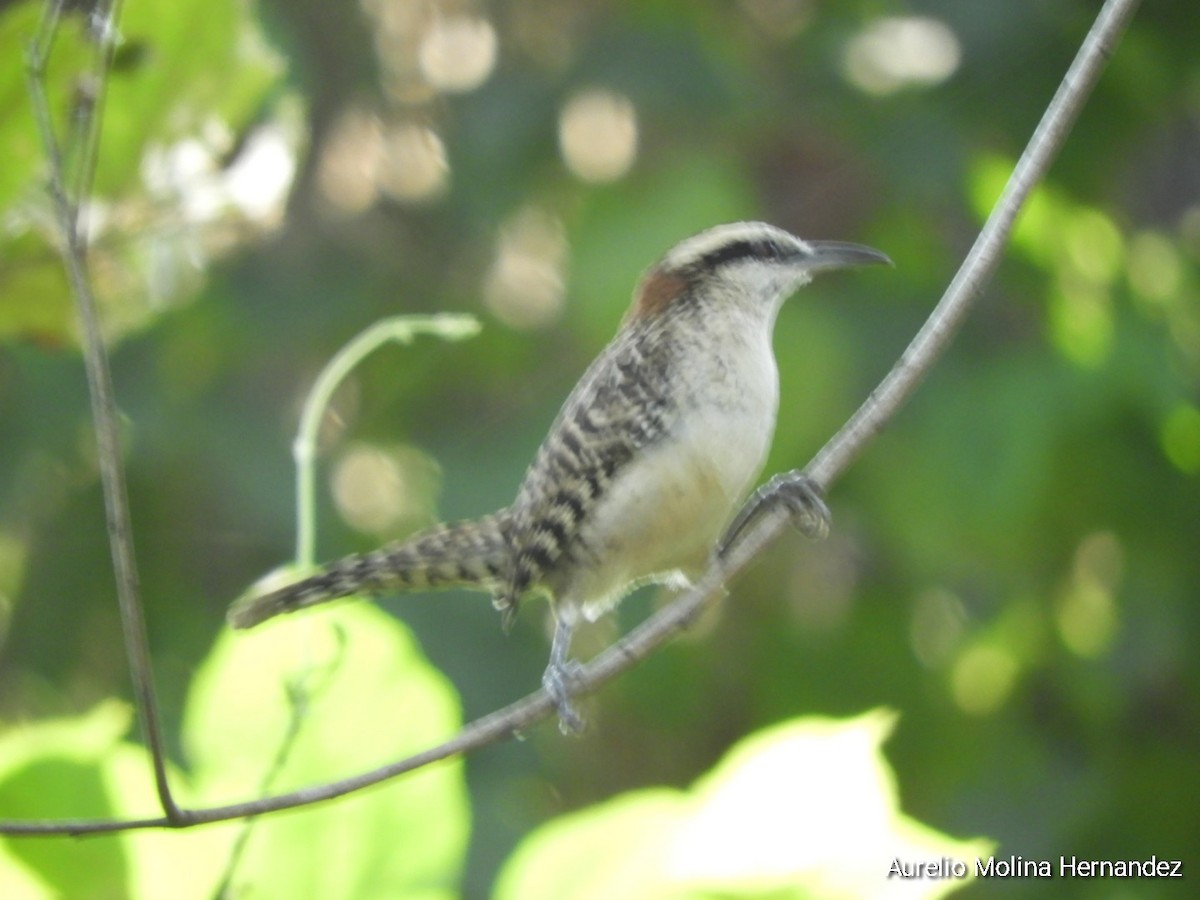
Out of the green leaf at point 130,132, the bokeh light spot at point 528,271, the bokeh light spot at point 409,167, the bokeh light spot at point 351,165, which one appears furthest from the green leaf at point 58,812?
the bokeh light spot at point 351,165

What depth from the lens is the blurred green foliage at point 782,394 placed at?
3.76 meters

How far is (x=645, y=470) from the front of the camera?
2652 mm

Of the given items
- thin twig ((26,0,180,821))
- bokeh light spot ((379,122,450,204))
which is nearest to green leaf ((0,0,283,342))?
thin twig ((26,0,180,821))

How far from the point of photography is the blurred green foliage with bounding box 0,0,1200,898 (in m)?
3.76

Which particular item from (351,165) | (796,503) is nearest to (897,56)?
(351,165)

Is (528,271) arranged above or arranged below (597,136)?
below

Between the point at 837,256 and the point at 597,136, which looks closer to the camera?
the point at 837,256

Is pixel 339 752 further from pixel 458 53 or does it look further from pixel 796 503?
pixel 458 53

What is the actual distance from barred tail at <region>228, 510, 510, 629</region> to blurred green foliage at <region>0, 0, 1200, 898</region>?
668 mm

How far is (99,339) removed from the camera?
54.8 inches

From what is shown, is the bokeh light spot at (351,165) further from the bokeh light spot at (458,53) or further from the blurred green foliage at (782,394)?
the bokeh light spot at (458,53)

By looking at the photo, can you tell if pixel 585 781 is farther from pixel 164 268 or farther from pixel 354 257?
pixel 164 268

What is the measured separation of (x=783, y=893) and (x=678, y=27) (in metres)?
3.05

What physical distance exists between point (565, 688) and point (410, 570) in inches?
17.1
